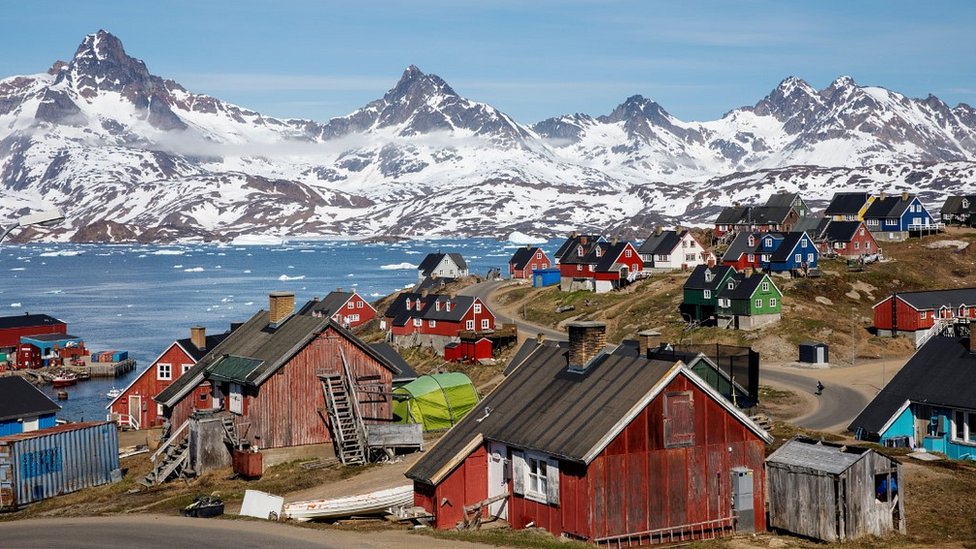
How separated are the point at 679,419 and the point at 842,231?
281 feet

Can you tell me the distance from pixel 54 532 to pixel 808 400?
133 feet

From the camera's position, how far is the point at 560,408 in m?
30.7

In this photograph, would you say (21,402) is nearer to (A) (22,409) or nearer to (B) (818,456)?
(A) (22,409)

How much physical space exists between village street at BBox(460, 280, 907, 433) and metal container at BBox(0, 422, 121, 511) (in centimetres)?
3027

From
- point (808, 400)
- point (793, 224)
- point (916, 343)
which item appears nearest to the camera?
point (808, 400)

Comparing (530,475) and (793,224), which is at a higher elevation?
(793,224)

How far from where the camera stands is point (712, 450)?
30203mm

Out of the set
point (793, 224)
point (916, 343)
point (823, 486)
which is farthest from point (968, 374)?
point (793, 224)

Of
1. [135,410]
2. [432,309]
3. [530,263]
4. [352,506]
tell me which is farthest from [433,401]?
[530,263]

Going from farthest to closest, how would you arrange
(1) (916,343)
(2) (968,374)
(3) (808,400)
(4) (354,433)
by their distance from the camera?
1. (1) (916,343)
2. (3) (808,400)
3. (4) (354,433)
4. (2) (968,374)

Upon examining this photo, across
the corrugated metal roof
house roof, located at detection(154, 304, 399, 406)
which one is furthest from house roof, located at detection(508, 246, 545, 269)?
the corrugated metal roof

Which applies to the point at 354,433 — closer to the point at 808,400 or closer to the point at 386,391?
the point at 386,391

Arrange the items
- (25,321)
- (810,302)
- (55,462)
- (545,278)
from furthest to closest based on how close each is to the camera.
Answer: (545,278) < (25,321) < (810,302) < (55,462)

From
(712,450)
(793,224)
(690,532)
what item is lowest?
(690,532)
